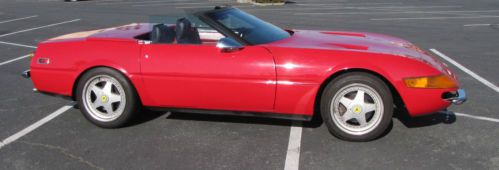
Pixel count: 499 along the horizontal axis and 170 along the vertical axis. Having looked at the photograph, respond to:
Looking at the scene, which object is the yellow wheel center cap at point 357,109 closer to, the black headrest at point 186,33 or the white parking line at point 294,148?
the white parking line at point 294,148

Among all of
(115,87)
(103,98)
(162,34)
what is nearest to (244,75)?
(162,34)

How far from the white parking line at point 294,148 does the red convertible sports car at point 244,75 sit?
200mm

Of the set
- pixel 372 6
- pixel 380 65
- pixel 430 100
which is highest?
pixel 380 65

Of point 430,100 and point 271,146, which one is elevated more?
point 430,100

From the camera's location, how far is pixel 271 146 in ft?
12.9

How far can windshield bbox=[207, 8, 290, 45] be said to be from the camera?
13.8 feet

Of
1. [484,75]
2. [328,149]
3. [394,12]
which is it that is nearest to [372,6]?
[394,12]

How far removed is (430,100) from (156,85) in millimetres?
2372

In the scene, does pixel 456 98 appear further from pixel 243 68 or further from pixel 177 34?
pixel 177 34

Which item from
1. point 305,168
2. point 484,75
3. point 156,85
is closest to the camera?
point 305,168

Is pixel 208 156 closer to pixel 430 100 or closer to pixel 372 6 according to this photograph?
pixel 430 100

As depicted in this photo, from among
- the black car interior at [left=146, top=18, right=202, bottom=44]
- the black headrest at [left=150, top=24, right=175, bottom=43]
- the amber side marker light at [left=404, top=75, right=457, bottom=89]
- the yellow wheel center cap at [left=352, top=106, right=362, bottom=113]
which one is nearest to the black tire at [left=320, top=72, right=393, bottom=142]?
the yellow wheel center cap at [left=352, top=106, right=362, bottom=113]

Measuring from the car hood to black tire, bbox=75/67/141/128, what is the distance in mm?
1374

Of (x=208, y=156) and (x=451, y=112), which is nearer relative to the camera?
(x=208, y=156)
